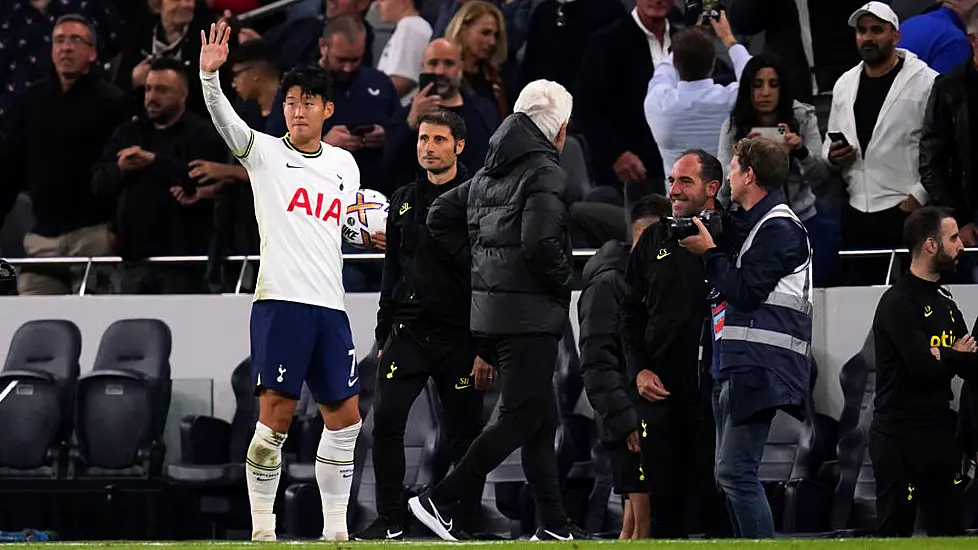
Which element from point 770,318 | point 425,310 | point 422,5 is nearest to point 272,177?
point 425,310

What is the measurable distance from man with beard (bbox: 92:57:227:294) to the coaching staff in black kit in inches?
145

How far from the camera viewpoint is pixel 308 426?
11961 millimetres

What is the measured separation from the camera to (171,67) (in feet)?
43.1

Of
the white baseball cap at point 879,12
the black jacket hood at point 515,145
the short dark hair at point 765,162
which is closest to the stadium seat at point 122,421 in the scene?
the black jacket hood at point 515,145

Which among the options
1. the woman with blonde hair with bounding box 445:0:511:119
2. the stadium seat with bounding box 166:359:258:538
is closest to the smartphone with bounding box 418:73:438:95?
the woman with blonde hair with bounding box 445:0:511:119

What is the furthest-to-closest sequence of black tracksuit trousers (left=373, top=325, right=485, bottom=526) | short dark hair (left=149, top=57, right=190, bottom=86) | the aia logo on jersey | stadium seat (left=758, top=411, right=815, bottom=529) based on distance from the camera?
short dark hair (left=149, top=57, right=190, bottom=86)
stadium seat (left=758, top=411, right=815, bottom=529)
black tracksuit trousers (left=373, top=325, right=485, bottom=526)
the aia logo on jersey

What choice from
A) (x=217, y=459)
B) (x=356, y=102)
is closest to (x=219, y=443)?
(x=217, y=459)

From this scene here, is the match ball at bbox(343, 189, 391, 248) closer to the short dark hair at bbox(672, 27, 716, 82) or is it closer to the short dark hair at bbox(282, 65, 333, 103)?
the short dark hair at bbox(282, 65, 333, 103)

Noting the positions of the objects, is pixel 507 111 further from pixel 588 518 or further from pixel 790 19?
pixel 588 518

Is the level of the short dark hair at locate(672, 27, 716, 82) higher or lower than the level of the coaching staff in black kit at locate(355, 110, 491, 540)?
higher

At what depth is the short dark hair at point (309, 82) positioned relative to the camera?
892 centimetres

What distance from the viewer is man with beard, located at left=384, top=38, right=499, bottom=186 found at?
12.4 m

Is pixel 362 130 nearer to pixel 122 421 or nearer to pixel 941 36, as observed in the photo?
pixel 122 421

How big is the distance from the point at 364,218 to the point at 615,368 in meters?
1.62
